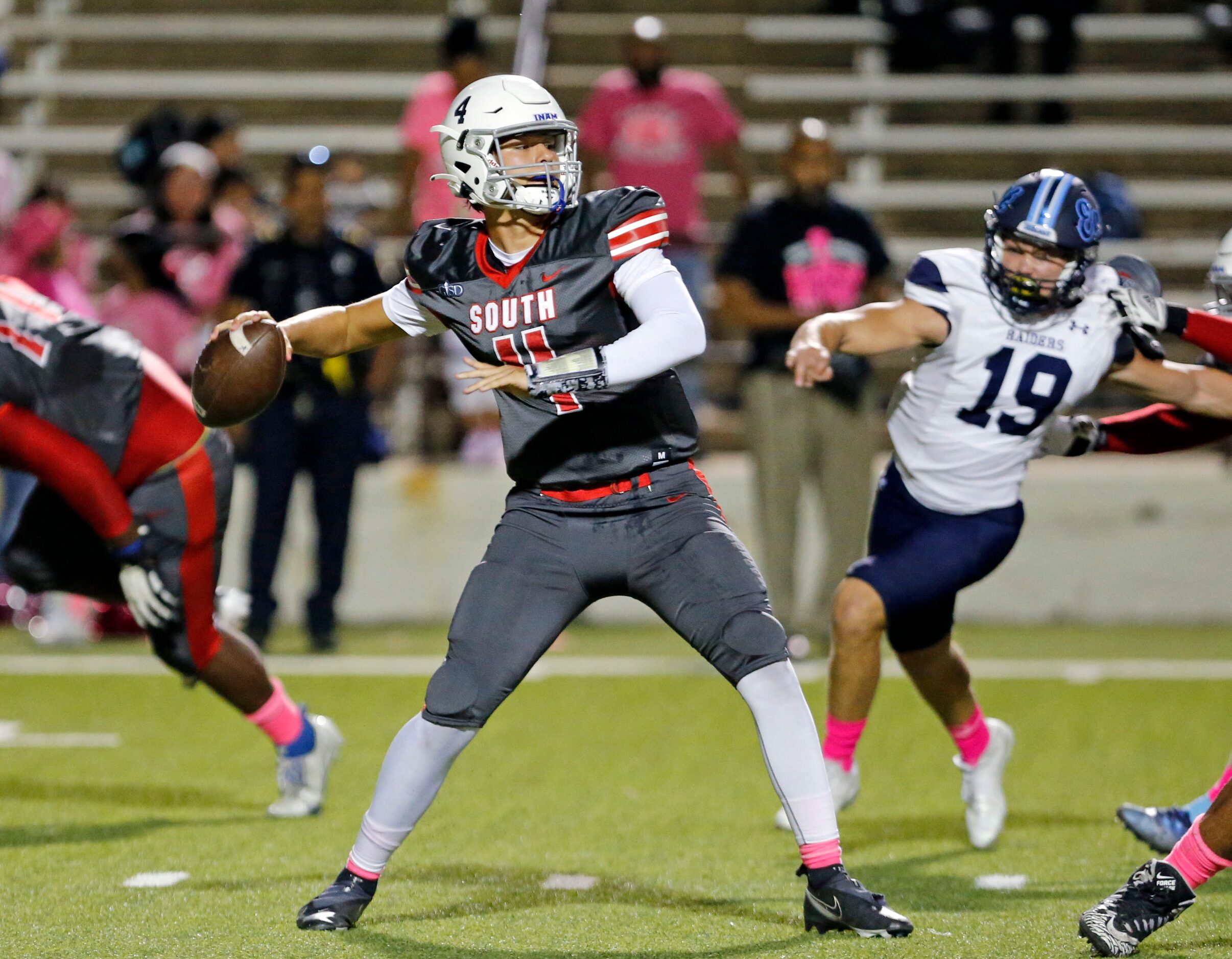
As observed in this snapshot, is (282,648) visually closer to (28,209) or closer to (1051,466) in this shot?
(28,209)

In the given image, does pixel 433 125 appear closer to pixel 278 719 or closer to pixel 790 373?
pixel 790 373

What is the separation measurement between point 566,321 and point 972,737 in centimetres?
171

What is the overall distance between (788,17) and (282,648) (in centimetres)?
582

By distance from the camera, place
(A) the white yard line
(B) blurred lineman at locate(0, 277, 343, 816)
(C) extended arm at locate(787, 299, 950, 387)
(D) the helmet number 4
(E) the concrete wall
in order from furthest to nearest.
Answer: (E) the concrete wall < (A) the white yard line < (B) blurred lineman at locate(0, 277, 343, 816) < (D) the helmet number 4 < (C) extended arm at locate(787, 299, 950, 387)

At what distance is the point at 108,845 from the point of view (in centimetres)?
433

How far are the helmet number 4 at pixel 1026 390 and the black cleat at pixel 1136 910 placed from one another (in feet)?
4.12

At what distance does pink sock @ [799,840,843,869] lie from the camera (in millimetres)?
3461

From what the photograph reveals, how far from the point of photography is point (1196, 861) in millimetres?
3365

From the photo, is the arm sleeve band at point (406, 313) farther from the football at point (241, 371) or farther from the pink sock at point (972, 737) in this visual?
the pink sock at point (972, 737)

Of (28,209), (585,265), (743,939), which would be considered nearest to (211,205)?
(28,209)

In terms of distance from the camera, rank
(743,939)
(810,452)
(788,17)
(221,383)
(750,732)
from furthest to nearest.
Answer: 1. (788,17)
2. (810,452)
3. (750,732)
4. (221,383)
5. (743,939)

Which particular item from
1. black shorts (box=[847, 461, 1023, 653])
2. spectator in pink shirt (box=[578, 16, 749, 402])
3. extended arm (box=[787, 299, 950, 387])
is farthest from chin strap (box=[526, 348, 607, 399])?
spectator in pink shirt (box=[578, 16, 749, 402])

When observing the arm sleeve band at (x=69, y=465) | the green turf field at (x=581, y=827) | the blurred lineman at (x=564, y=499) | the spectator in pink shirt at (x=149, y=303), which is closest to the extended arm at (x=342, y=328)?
the blurred lineman at (x=564, y=499)

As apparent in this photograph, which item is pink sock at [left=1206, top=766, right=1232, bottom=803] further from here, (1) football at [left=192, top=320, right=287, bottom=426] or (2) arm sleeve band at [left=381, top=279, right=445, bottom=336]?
(1) football at [left=192, top=320, right=287, bottom=426]
